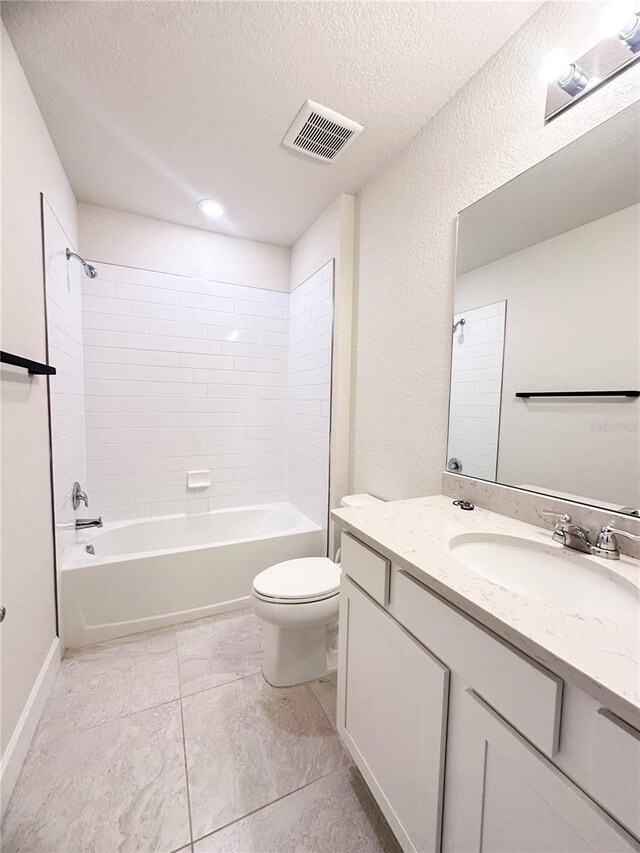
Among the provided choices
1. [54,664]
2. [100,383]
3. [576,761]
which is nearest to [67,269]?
[100,383]

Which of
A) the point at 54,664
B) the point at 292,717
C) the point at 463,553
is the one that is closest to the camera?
the point at 463,553

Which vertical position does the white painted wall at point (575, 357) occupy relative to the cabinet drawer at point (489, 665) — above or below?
above

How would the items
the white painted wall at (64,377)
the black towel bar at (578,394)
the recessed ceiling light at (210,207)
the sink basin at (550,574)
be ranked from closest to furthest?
1. the sink basin at (550,574)
2. the black towel bar at (578,394)
3. the white painted wall at (64,377)
4. the recessed ceiling light at (210,207)

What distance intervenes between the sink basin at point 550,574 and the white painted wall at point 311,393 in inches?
51.6

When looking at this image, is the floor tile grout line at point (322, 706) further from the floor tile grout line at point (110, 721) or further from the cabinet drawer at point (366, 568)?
the cabinet drawer at point (366, 568)

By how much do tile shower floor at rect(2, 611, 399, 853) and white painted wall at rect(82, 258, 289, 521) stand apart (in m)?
1.12

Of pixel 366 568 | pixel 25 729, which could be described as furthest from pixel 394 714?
pixel 25 729

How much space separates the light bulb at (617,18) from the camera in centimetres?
85

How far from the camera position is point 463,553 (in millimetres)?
980

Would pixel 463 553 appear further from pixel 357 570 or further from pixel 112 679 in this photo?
pixel 112 679

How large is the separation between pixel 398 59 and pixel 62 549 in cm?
261

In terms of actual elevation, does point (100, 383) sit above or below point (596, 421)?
above

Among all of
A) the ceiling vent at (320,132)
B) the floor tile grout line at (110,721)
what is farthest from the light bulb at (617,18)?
the floor tile grout line at (110,721)

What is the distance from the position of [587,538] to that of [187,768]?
1504 millimetres
